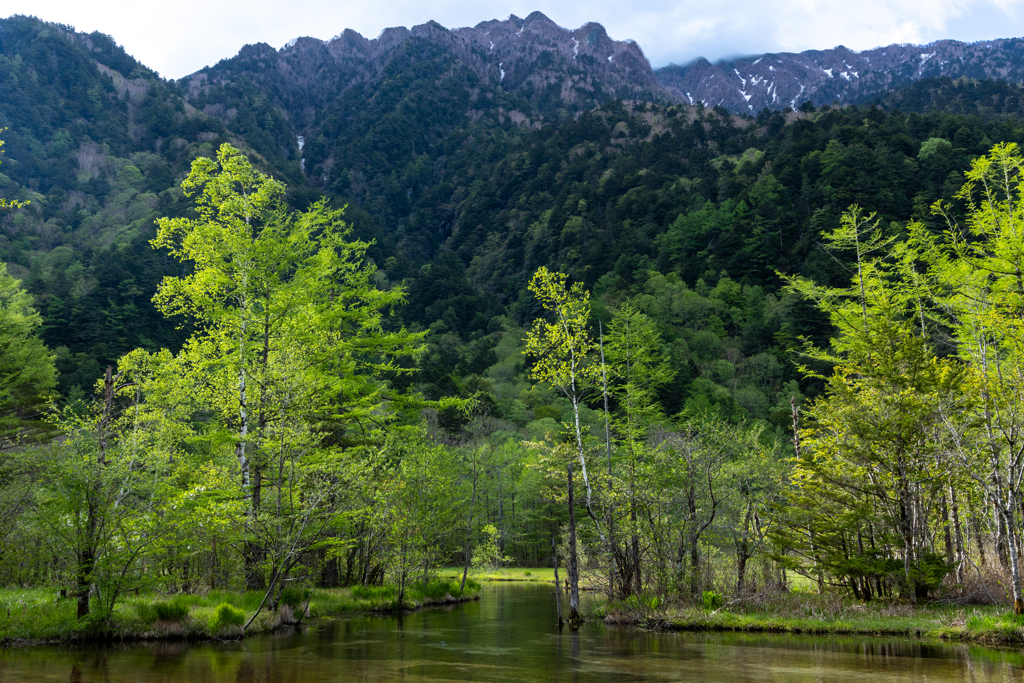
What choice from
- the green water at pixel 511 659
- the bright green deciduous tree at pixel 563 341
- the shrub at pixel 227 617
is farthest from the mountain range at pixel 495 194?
the green water at pixel 511 659

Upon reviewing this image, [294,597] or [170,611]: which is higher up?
[170,611]

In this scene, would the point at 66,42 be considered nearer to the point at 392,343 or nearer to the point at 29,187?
the point at 29,187

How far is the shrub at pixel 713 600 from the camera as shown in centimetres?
1902

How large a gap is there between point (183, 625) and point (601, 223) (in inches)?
4842

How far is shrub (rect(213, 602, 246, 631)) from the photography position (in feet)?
50.5

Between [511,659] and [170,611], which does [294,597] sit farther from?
[511,659]

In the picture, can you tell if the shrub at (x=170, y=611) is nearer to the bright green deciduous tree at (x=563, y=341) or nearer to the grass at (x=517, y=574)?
the bright green deciduous tree at (x=563, y=341)

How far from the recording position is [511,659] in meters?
13.3

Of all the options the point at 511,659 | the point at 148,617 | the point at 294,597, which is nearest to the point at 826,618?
the point at 511,659

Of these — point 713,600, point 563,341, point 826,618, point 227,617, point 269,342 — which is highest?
point 563,341

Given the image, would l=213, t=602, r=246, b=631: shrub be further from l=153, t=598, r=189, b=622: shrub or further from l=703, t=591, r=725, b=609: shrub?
l=703, t=591, r=725, b=609: shrub

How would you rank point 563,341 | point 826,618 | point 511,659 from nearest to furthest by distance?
1. point 511,659
2. point 826,618
3. point 563,341

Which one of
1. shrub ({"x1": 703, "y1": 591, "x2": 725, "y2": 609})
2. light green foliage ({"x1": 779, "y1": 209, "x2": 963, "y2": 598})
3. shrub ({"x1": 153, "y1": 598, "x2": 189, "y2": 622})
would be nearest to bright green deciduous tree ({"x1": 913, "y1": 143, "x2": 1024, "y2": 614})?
light green foliage ({"x1": 779, "y1": 209, "x2": 963, "y2": 598})

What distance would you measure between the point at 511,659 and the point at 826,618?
9877 millimetres
